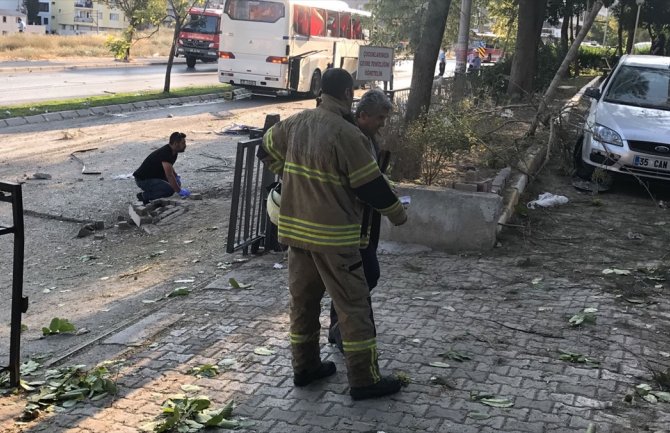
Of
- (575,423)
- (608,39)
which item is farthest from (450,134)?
(608,39)

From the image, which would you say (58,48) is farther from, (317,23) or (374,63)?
(374,63)

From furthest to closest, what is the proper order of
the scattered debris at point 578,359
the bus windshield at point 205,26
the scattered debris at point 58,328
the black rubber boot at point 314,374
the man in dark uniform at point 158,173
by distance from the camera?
the bus windshield at point 205,26 → the man in dark uniform at point 158,173 → the scattered debris at point 58,328 → the scattered debris at point 578,359 → the black rubber boot at point 314,374

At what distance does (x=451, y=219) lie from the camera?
7.41 metres

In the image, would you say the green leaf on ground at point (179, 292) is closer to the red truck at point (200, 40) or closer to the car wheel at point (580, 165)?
the car wheel at point (580, 165)

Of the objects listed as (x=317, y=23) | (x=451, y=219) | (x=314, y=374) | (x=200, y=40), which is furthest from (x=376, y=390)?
(x=200, y=40)

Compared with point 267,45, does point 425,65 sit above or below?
below

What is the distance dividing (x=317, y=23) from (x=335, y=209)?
2210 centimetres

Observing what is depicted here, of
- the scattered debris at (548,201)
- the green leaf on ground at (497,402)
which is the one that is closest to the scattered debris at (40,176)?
the scattered debris at (548,201)

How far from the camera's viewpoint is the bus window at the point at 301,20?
924 inches

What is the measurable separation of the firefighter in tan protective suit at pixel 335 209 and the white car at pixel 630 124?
20.7 feet

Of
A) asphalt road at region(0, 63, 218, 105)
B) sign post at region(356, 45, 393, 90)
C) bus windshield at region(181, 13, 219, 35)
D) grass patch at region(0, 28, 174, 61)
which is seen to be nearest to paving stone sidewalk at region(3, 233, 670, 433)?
sign post at region(356, 45, 393, 90)

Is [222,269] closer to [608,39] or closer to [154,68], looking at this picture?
[154,68]

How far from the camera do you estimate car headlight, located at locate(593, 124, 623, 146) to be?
980cm

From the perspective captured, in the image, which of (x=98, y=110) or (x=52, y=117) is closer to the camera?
(x=52, y=117)
